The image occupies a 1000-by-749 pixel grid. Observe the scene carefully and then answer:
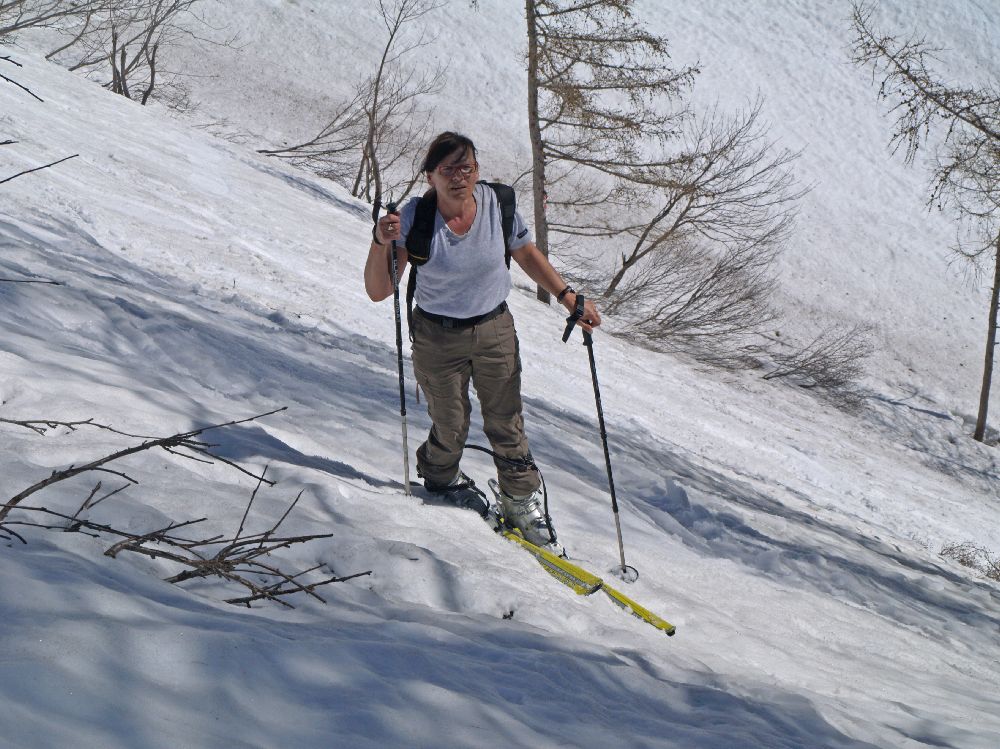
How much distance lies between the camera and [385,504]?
4.19 m

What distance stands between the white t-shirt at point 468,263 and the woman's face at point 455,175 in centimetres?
14

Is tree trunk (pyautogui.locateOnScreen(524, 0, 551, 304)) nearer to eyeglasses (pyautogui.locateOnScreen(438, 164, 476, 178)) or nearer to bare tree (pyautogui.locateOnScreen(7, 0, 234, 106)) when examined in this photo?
eyeglasses (pyautogui.locateOnScreen(438, 164, 476, 178))

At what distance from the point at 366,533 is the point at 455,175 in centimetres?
170

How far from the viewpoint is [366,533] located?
3654 mm

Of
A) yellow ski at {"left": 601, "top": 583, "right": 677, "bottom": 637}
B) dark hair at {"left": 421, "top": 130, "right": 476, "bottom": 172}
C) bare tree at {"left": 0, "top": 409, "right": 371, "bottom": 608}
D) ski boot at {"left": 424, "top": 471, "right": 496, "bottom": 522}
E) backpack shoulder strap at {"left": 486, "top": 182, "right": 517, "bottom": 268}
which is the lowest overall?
ski boot at {"left": 424, "top": 471, "right": 496, "bottom": 522}

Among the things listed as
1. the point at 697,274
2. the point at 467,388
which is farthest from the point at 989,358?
the point at 467,388

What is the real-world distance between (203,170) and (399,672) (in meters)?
13.3

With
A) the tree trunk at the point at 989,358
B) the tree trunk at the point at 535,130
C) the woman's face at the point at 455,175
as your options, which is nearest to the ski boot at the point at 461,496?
the woman's face at the point at 455,175

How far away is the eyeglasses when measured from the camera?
151 inches

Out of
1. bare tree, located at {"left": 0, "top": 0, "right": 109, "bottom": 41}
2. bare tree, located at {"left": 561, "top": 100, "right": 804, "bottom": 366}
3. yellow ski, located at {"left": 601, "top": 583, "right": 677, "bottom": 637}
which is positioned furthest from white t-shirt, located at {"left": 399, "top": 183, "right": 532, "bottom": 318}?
bare tree, located at {"left": 0, "top": 0, "right": 109, "bottom": 41}

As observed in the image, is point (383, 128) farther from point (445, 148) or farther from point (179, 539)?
point (179, 539)

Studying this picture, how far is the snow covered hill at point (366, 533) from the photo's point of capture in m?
1.84

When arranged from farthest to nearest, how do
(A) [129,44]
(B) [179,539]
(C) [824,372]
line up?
(A) [129,44] → (C) [824,372] → (B) [179,539]

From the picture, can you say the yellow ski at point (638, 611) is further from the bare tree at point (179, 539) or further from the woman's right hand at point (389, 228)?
the woman's right hand at point (389, 228)
